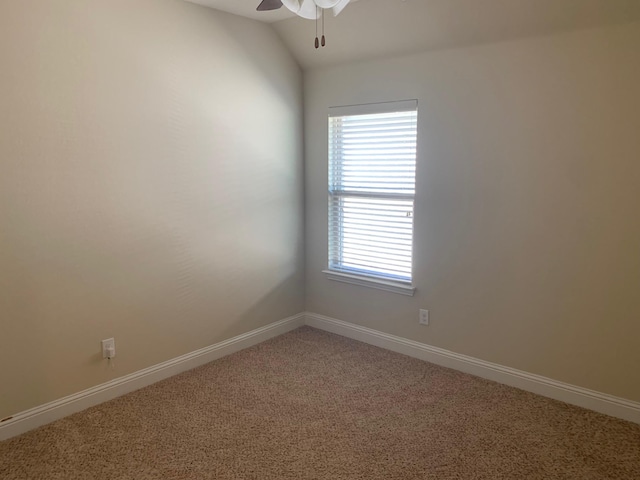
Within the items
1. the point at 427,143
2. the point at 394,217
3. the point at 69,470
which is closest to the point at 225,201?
the point at 394,217

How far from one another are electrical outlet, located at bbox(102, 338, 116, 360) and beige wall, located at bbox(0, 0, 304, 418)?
37mm

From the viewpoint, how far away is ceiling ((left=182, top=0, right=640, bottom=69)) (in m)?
2.51

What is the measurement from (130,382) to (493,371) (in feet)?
7.67

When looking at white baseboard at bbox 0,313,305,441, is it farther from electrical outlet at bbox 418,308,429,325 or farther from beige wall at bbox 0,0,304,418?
electrical outlet at bbox 418,308,429,325

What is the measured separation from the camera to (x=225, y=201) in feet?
11.2

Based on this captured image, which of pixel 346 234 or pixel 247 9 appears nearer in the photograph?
pixel 247 9

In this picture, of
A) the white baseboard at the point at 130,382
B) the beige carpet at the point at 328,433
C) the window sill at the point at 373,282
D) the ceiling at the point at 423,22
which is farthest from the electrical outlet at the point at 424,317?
the ceiling at the point at 423,22

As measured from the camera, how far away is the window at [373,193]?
11.2 ft

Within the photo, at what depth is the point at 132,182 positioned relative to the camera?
2.86 meters

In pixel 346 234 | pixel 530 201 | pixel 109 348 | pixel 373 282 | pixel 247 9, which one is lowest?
pixel 109 348

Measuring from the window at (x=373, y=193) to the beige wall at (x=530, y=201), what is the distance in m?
0.10

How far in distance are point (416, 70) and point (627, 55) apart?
4.05 feet

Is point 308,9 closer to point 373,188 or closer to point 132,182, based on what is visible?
point 132,182

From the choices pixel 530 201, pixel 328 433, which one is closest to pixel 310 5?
pixel 530 201
